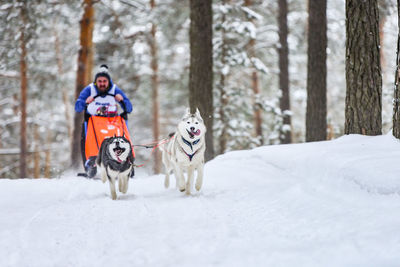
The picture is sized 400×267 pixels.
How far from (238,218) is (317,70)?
6194mm

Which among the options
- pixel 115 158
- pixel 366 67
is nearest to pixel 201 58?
pixel 366 67

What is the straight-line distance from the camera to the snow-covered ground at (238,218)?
259cm

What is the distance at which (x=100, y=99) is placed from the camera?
20.5ft

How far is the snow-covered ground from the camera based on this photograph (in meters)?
2.59

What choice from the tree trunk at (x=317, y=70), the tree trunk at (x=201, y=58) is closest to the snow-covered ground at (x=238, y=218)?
the tree trunk at (x=201, y=58)

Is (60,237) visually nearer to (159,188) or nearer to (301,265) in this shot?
(301,265)

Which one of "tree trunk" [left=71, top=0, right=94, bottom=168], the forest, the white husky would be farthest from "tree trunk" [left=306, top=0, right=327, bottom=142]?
"tree trunk" [left=71, top=0, right=94, bottom=168]

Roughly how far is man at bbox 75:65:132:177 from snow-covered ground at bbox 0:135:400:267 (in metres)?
1.38

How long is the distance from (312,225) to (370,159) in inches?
60.6

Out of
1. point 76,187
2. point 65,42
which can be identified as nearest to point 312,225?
point 76,187

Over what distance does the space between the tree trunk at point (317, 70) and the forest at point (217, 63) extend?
25 millimetres

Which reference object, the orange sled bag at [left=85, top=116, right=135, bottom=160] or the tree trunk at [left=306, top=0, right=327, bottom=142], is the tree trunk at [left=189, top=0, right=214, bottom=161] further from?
the tree trunk at [left=306, top=0, right=327, bottom=142]

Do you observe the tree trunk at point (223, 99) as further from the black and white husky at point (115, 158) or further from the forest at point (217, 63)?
the black and white husky at point (115, 158)

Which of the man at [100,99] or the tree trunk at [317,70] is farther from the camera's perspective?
the tree trunk at [317,70]
